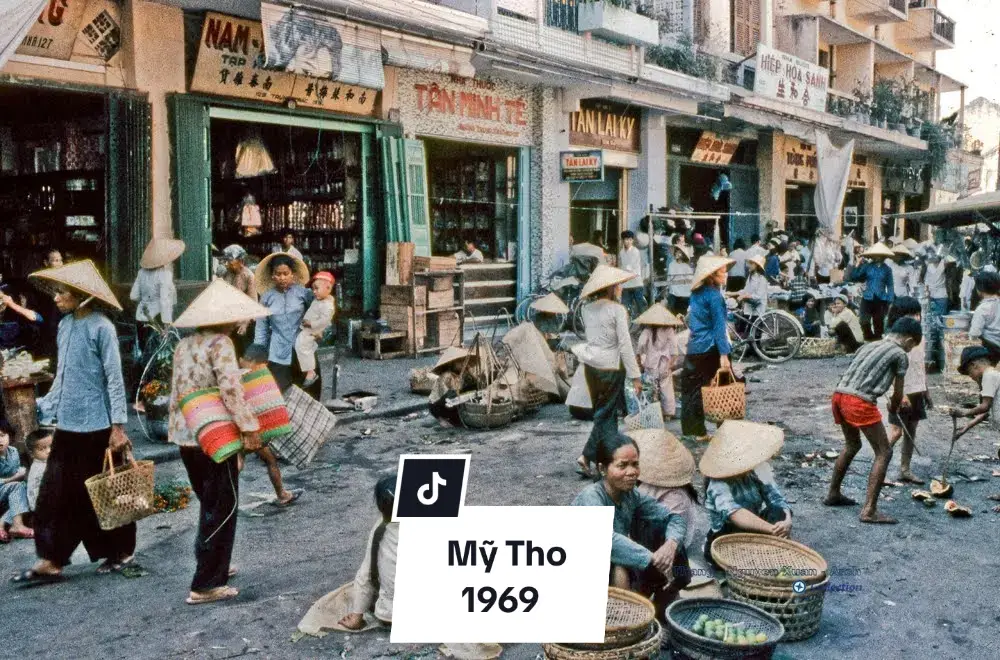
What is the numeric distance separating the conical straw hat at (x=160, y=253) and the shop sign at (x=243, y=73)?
214cm

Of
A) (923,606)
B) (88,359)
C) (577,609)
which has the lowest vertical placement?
(923,606)

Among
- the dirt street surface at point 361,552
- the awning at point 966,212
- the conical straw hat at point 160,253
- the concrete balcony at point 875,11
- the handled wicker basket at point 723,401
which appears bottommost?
the dirt street surface at point 361,552

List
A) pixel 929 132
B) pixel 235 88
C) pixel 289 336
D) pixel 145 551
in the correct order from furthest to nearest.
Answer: pixel 929 132, pixel 235 88, pixel 289 336, pixel 145 551

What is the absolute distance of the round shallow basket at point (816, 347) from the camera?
12961mm

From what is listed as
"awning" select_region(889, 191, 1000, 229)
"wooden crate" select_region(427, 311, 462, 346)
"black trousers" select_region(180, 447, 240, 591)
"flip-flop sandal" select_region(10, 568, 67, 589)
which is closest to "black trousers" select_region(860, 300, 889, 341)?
"awning" select_region(889, 191, 1000, 229)

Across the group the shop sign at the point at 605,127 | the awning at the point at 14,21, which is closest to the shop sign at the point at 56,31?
the awning at the point at 14,21

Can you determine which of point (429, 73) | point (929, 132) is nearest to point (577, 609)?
point (429, 73)

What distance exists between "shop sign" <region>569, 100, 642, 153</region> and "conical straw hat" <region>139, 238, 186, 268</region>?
886 centimetres

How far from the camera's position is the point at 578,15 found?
50.5 feet

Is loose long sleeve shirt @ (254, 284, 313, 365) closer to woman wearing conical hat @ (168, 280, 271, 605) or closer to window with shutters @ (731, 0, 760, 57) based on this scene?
woman wearing conical hat @ (168, 280, 271, 605)

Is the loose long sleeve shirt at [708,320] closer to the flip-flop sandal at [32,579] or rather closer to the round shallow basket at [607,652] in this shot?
the round shallow basket at [607,652]

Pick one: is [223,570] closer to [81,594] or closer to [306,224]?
[81,594]

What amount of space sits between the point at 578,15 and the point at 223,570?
504 inches

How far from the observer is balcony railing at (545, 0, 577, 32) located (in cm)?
1501
